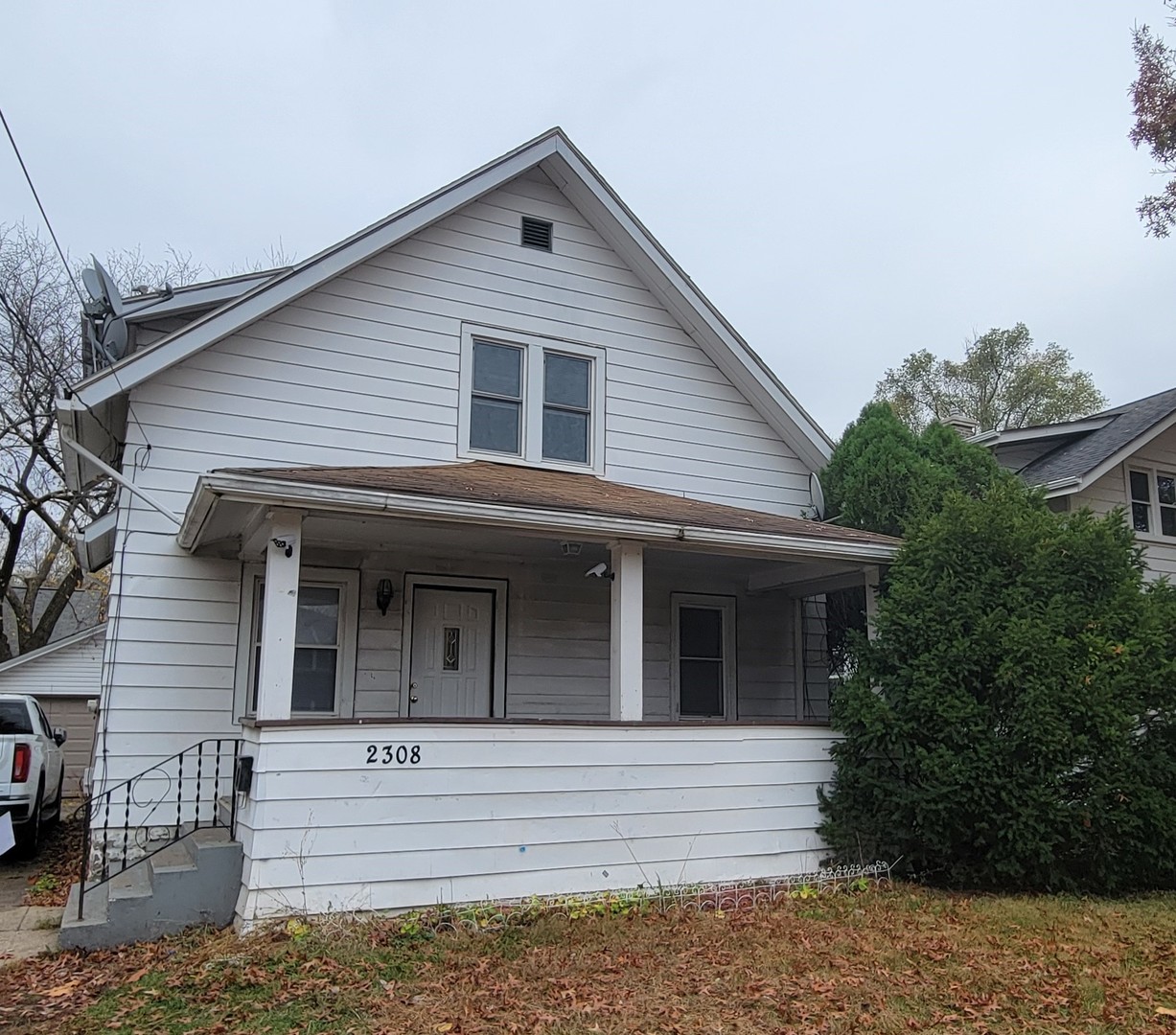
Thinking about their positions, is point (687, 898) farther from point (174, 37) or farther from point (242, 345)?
point (174, 37)

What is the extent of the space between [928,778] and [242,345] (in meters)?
7.22

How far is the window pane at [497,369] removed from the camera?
10.8 meters

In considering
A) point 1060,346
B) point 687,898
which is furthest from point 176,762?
point 1060,346

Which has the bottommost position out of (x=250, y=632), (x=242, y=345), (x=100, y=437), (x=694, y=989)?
(x=694, y=989)

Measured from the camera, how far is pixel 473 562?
10469mm

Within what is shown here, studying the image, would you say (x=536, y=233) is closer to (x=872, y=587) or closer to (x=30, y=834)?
(x=872, y=587)

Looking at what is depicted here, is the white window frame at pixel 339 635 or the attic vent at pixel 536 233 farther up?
the attic vent at pixel 536 233

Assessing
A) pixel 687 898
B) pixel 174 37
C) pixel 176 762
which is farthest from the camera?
pixel 174 37

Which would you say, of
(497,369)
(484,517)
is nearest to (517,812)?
(484,517)

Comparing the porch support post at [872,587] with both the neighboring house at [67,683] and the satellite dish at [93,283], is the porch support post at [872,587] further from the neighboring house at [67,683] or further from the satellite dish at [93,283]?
the neighboring house at [67,683]

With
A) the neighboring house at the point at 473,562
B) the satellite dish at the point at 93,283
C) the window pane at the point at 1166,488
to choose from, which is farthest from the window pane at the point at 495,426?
the window pane at the point at 1166,488

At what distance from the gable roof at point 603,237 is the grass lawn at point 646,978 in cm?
486

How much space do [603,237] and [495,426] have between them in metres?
2.67

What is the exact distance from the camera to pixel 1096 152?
19.8 meters
